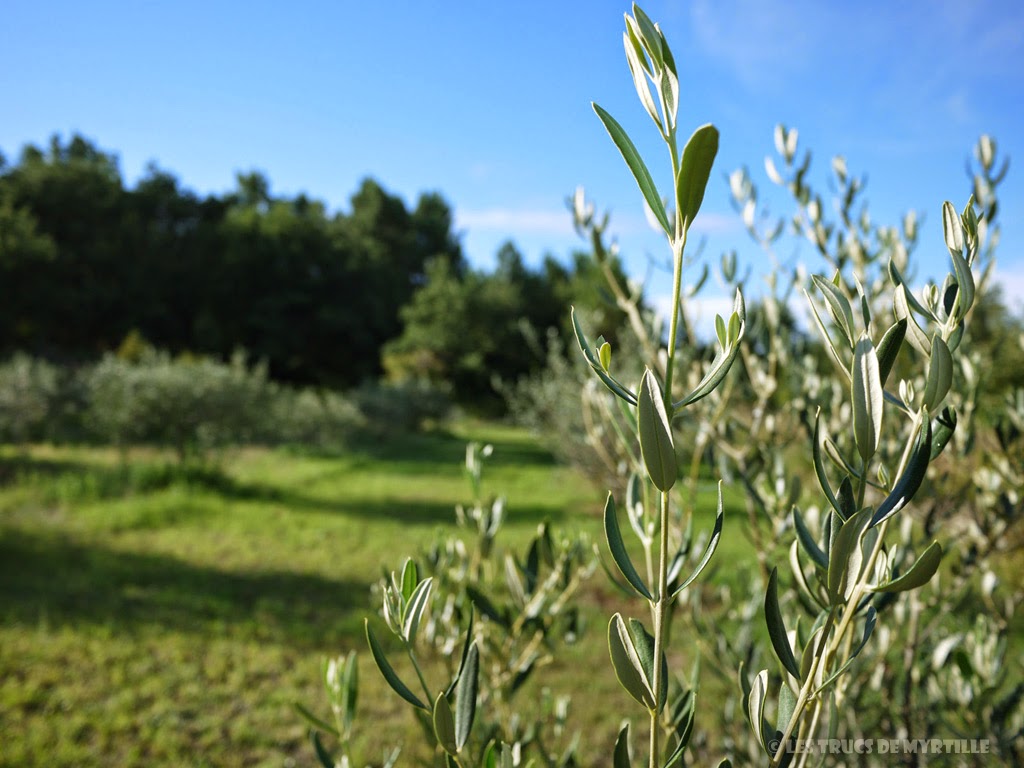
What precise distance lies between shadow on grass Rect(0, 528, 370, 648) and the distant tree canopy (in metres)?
15.2

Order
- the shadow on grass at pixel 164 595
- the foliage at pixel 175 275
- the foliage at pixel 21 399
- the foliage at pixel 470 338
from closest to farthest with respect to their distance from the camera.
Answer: the shadow on grass at pixel 164 595 < the foliage at pixel 21 399 < the foliage at pixel 175 275 < the foliage at pixel 470 338

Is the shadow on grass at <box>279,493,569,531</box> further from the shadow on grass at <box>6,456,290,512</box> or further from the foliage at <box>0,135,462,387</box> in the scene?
the foliage at <box>0,135,462,387</box>

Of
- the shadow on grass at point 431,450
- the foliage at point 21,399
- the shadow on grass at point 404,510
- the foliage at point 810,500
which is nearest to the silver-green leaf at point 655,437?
the foliage at point 810,500

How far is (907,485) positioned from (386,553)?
713cm

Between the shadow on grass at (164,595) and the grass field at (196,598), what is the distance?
21 millimetres

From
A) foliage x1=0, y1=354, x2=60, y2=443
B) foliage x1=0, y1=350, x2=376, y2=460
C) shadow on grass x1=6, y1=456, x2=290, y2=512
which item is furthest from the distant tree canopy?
shadow on grass x1=6, y1=456, x2=290, y2=512

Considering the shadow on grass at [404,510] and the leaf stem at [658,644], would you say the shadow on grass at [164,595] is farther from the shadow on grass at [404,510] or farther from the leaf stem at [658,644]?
the leaf stem at [658,644]

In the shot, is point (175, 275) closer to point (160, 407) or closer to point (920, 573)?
point (160, 407)

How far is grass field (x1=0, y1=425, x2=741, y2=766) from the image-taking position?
3721 millimetres

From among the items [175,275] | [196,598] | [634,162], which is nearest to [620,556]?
[634,162]

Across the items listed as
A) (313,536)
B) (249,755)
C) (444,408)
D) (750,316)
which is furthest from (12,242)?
(750,316)

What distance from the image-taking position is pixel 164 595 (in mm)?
5699

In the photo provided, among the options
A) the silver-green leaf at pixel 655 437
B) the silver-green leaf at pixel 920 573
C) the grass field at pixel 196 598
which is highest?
the silver-green leaf at pixel 655 437

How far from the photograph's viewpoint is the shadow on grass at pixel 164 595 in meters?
5.14
